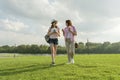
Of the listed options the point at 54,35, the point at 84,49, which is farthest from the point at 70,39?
the point at 84,49

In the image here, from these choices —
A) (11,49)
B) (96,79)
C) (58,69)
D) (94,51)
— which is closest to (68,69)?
(58,69)

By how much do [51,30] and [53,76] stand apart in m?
4.14

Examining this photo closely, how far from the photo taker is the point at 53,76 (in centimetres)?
1280

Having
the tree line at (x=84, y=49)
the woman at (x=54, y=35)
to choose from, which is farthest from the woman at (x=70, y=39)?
the tree line at (x=84, y=49)

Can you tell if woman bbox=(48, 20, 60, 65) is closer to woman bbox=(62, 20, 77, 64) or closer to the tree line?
woman bbox=(62, 20, 77, 64)

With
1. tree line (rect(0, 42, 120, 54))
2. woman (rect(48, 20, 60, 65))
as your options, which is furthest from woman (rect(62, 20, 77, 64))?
tree line (rect(0, 42, 120, 54))

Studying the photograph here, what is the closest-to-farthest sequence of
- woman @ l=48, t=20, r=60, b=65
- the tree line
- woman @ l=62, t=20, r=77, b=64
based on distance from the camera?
woman @ l=48, t=20, r=60, b=65 → woman @ l=62, t=20, r=77, b=64 → the tree line

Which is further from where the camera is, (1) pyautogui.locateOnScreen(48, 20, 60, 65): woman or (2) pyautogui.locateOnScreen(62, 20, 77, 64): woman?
(2) pyautogui.locateOnScreen(62, 20, 77, 64): woman

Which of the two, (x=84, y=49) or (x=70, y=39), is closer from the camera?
(x=70, y=39)

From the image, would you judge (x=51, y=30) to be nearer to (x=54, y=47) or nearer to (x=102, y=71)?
(x=54, y=47)

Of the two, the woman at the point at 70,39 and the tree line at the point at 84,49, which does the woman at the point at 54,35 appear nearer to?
the woman at the point at 70,39

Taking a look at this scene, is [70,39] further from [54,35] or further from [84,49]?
[84,49]

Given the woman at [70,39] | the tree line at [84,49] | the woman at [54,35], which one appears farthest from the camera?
the tree line at [84,49]

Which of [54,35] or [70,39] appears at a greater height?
[54,35]
